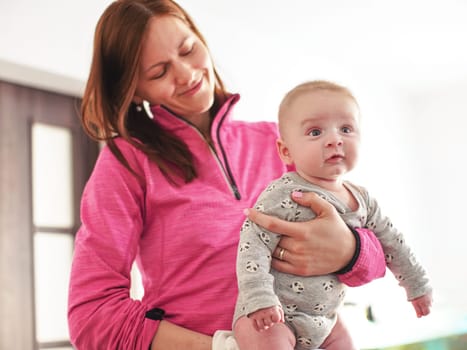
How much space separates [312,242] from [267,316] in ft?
0.48

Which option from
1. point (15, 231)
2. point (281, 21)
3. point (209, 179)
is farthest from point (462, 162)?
point (209, 179)

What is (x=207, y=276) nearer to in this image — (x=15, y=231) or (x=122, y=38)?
(x=122, y=38)

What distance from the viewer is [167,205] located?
1.13m

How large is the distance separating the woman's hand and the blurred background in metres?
0.22

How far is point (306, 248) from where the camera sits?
99cm

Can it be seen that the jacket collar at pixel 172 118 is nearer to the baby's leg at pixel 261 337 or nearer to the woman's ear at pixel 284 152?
the woman's ear at pixel 284 152

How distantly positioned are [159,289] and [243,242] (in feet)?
0.67

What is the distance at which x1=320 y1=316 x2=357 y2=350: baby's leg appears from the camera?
1.07m

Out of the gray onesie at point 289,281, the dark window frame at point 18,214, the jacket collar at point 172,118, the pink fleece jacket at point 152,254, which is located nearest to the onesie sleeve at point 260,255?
the gray onesie at point 289,281

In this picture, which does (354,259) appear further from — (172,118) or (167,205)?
(172,118)

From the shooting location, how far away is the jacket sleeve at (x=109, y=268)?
1061 mm

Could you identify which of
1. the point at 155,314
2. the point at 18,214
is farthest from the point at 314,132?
the point at 18,214

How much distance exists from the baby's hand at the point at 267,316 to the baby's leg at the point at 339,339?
0.58ft

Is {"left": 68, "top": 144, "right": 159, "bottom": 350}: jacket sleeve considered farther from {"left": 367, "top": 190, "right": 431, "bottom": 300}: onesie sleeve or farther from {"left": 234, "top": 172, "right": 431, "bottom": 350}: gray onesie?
{"left": 367, "top": 190, "right": 431, "bottom": 300}: onesie sleeve
